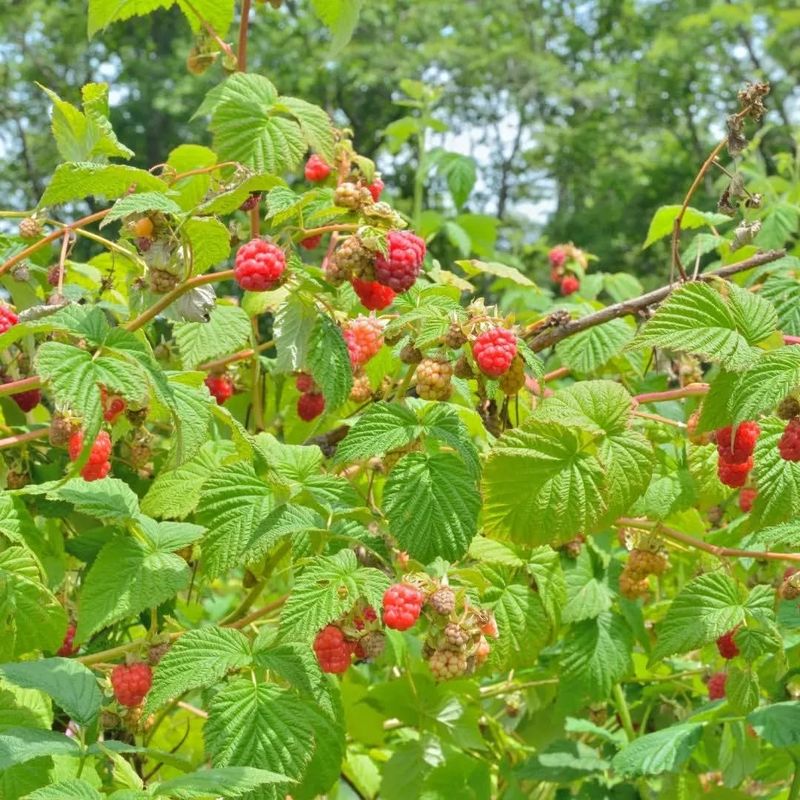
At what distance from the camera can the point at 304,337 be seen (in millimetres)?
1308

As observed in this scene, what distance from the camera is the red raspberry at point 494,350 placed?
3.80 ft

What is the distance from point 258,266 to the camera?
3.82 feet

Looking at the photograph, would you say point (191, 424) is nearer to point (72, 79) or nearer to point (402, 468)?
point (402, 468)

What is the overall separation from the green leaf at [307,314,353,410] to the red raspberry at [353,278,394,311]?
0.07 m

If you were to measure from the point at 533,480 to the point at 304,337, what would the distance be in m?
0.29

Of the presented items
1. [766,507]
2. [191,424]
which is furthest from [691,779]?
[191,424]

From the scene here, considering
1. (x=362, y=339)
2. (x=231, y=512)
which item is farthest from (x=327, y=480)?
(x=362, y=339)

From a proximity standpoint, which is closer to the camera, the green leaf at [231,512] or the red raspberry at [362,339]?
the green leaf at [231,512]

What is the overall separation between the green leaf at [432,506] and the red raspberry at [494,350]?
10cm

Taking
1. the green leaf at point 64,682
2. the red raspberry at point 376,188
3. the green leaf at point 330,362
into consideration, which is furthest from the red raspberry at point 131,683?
the red raspberry at point 376,188

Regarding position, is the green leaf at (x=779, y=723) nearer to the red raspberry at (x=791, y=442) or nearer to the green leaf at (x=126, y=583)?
the red raspberry at (x=791, y=442)

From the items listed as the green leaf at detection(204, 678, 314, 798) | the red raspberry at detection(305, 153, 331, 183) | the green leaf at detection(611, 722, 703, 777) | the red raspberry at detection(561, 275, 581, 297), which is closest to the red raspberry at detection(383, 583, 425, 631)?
the green leaf at detection(204, 678, 314, 798)

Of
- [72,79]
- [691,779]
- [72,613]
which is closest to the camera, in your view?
[72,613]

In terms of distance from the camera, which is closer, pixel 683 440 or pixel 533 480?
pixel 533 480
